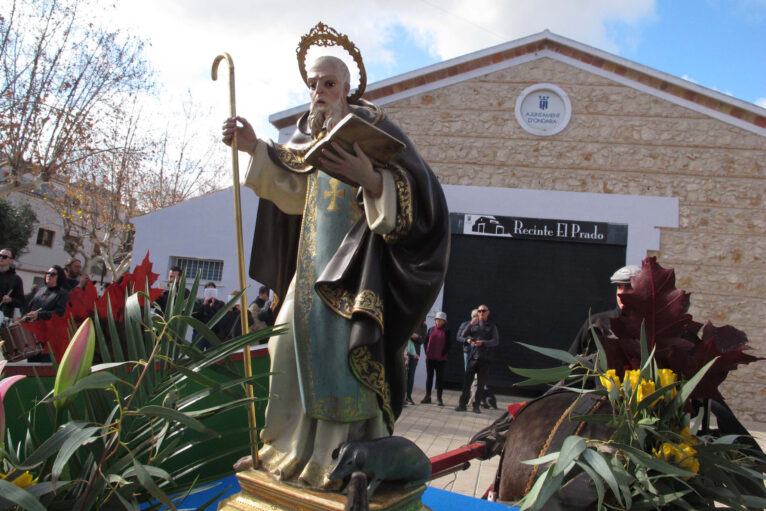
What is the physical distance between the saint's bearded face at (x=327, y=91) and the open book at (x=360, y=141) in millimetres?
330

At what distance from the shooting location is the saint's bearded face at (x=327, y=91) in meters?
2.41

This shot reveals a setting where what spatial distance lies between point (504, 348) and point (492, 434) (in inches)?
411

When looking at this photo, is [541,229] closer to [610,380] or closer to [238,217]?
[238,217]

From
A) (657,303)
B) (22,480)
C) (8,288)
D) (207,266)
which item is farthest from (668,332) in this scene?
(207,266)

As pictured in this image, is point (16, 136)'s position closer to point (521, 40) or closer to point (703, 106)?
point (521, 40)

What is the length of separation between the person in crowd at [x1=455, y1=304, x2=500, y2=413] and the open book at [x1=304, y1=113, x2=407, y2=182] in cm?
854

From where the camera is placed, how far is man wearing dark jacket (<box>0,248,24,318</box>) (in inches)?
323

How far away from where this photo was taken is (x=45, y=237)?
37.7 metres

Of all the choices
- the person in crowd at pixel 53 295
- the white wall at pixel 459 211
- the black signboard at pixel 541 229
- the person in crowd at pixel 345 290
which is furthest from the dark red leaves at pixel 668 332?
the black signboard at pixel 541 229

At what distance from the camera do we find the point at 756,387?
40.0 feet

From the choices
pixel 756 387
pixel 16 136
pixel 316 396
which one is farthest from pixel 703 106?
pixel 16 136

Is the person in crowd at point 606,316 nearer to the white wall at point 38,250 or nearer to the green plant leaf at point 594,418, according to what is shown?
the green plant leaf at point 594,418

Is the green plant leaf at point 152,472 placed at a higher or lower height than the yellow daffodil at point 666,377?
lower

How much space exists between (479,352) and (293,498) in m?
8.55
